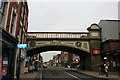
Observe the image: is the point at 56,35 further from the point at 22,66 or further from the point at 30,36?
the point at 22,66

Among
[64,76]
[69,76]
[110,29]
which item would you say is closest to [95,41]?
[69,76]

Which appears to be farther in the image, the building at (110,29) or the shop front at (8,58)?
the building at (110,29)

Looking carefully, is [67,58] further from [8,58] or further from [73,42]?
[8,58]

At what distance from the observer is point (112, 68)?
958 inches

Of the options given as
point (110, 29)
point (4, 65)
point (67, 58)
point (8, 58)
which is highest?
point (110, 29)

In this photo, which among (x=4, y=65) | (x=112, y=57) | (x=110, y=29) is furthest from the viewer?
(x=110, y=29)

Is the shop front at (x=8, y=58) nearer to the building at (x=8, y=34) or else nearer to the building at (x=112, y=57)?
the building at (x=8, y=34)

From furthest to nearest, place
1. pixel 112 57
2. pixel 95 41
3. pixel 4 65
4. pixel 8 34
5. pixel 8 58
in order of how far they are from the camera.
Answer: pixel 95 41 → pixel 112 57 → pixel 8 58 → pixel 4 65 → pixel 8 34

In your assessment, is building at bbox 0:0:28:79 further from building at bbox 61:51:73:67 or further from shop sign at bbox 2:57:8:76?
building at bbox 61:51:73:67

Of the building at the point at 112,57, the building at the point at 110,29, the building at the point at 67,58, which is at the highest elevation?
the building at the point at 110,29

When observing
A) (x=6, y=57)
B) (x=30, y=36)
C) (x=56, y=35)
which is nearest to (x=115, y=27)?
(x=56, y=35)

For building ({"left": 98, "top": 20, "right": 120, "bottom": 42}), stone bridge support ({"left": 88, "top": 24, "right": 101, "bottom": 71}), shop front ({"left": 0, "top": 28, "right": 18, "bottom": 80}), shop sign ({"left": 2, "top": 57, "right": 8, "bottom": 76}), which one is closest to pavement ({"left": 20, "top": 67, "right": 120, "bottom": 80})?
shop front ({"left": 0, "top": 28, "right": 18, "bottom": 80})

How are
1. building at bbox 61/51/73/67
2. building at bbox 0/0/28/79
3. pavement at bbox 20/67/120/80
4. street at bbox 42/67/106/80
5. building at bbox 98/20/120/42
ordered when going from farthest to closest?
building at bbox 61/51/73/67 < building at bbox 98/20/120/42 < street at bbox 42/67/106/80 < pavement at bbox 20/67/120/80 < building at bbox 0/0/28/79

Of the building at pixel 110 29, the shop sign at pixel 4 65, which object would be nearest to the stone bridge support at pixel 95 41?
the building at pixel 110 29
